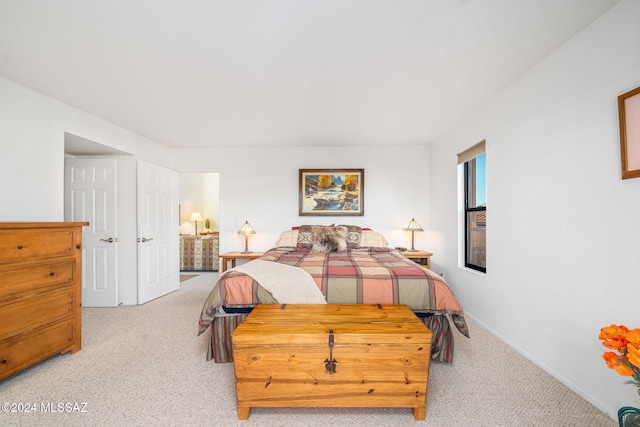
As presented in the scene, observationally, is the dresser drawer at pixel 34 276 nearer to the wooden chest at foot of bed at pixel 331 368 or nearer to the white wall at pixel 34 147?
the white wall at pixel 34 147

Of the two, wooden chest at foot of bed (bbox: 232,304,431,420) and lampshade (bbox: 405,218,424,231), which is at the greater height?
lampshade (bbox: 405,218,424,231)

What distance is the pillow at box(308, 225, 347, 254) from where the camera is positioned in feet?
10.5

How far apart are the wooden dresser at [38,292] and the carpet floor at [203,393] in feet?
0.58

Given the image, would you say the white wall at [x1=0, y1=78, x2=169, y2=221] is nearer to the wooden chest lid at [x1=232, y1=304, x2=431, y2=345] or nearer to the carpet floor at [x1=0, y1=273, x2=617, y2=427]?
the carpet floor at [x1=0, y1=273, x2=617, y2=427]

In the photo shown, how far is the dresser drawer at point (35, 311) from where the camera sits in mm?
1721

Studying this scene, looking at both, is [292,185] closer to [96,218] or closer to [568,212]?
[96,218]

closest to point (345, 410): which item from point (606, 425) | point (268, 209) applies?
point (606, 425)

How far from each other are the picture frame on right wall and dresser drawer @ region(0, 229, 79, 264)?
12.6ft

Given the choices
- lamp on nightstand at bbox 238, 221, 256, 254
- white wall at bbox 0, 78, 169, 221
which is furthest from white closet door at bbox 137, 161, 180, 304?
lamp on nightstand at bbox 238, 221, 256, 254

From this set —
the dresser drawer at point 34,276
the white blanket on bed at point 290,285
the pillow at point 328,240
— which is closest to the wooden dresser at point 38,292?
the dresser drawer at point 34,276

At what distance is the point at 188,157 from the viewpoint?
4.35 meters

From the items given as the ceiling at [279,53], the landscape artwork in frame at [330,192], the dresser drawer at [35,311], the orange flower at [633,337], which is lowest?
the dresser drawer at [35,311]

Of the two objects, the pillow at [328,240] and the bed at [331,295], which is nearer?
the bed at [331,295]

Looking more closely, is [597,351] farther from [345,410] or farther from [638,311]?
[345,410]
